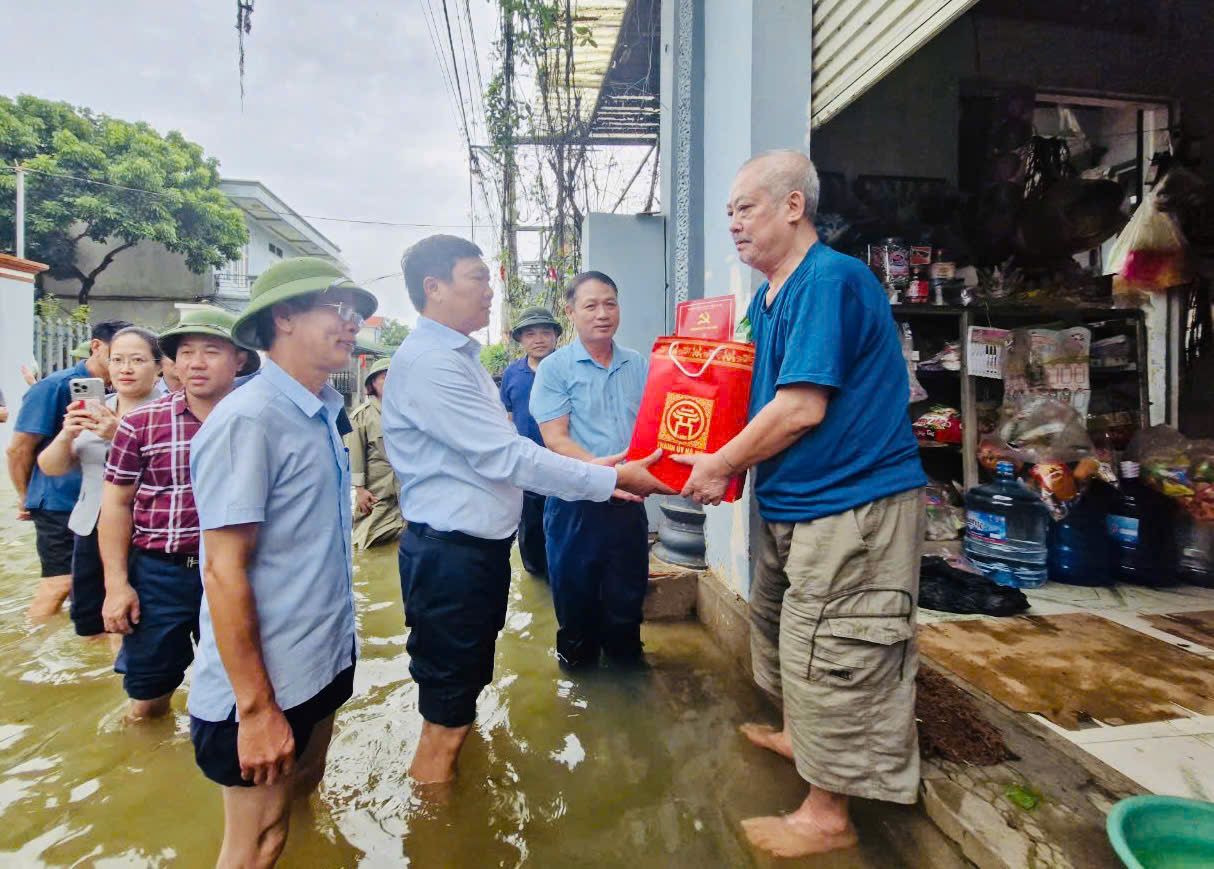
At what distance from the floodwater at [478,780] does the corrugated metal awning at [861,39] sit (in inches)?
105

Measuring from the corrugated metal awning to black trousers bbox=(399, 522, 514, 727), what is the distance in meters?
2.38

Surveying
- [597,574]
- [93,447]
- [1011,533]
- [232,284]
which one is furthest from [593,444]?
[232,284]

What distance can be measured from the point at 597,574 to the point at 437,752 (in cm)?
107

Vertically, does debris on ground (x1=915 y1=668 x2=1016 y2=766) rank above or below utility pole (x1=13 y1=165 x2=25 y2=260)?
below

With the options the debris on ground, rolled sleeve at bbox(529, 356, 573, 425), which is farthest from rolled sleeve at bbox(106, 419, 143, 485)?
the debris on ground

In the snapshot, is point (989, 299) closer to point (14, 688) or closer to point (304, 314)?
point (304, 314)

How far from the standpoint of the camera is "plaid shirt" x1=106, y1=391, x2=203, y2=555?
2285 mm

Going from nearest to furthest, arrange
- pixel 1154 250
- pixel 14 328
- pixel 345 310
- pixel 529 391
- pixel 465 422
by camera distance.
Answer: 1. pixel 345 310
2. pixel 465 422
3. pixel 1154 250
4. pixel 529 391
5. pixel 14 328

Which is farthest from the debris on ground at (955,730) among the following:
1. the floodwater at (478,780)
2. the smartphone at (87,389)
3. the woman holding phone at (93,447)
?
the smartphone at (87,389)

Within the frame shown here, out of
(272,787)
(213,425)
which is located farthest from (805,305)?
(272,787)

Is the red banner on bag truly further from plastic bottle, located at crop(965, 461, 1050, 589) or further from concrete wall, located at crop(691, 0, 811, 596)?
plastic bottle, located at crop(965, 461, 1050, 589)

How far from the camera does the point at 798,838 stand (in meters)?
1.87

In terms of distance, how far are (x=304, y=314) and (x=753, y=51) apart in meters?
2.55

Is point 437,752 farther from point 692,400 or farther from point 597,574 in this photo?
point 692,400
